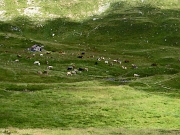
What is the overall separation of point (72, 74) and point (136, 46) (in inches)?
2017

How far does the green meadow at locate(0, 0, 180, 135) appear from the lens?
51.6m

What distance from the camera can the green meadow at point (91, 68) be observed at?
51.6 m

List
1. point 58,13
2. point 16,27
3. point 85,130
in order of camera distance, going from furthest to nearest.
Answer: point 58,13
point 16,27
point 85,130

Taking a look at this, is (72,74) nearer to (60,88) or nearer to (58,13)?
(60,88)

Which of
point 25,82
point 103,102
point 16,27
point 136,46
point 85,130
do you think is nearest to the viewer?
point 85,130

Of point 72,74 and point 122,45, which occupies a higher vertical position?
point 122,45

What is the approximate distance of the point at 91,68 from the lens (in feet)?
306

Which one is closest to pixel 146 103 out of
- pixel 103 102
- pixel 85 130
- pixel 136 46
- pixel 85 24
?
pixel 103 102

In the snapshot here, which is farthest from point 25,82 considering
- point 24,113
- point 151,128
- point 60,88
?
point 151,128

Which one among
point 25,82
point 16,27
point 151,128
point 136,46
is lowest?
point 151,128

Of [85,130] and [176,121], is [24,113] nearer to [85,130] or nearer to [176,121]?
[85,130]

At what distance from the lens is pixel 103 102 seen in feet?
204

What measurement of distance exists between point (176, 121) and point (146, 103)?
10848 millimetres

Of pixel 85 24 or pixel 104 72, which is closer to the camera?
pixel 104 72
